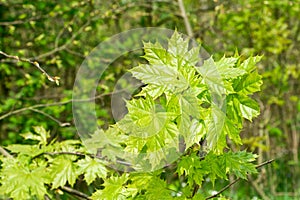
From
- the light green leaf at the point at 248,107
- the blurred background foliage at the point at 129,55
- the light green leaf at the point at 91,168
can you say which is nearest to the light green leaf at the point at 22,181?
the light green leaf at the point at 91,168

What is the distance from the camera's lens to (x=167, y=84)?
5.33 ft

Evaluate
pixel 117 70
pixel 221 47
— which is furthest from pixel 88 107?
pixel 221 47

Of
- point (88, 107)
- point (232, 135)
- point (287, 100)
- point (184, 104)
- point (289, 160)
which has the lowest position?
point (289, 160)

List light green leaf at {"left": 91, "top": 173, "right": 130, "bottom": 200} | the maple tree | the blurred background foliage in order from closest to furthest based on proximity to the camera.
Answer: the maple tree
light green leaf at {"left": 91, "top": 173, "right": 130, "bottom": 200}
the blurred background foliage

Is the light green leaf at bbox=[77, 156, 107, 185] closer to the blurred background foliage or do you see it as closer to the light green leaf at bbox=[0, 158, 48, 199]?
the light green leaf at bbox=[0, 158, 48, 199]

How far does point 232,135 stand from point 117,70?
12.7 feet

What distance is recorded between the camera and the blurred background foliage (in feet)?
15.6

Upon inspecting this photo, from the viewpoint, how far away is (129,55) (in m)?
5.83

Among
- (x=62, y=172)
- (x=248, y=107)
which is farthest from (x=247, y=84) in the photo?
(x=62, y=172)

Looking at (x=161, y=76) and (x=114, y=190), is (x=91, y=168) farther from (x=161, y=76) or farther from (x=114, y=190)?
(x=161, y=76)

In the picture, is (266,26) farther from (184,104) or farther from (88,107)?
(184,104)

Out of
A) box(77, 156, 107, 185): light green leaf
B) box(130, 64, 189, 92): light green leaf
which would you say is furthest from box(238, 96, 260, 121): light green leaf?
box(77, 156, 107, 185): light green leaf

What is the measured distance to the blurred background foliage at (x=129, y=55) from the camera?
4746 millimetres

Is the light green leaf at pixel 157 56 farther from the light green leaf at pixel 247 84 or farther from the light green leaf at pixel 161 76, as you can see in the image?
the light green leaf at pixel 247 84
